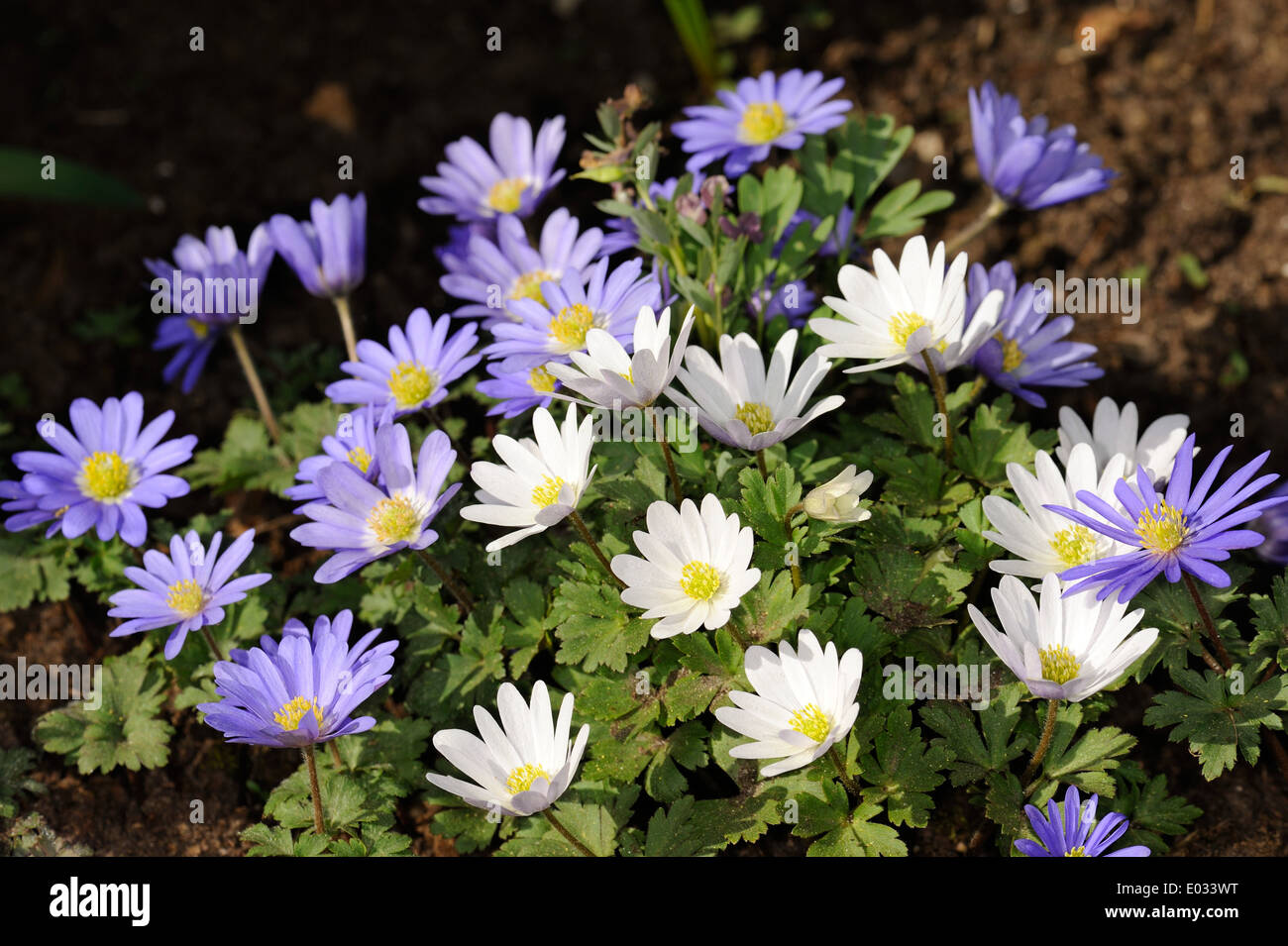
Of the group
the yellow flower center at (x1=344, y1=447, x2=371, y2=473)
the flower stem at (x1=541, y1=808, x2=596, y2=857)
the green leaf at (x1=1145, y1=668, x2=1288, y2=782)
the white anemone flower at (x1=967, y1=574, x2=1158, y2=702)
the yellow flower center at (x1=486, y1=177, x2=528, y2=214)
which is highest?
the yellow flower center at (x1=486, y1=177, x2=528, y2=214)

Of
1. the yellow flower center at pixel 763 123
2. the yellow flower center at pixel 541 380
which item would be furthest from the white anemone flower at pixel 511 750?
the yellow flower center at pixel 763 123

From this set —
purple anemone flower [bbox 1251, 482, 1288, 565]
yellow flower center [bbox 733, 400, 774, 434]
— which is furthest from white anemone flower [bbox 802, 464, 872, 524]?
purple anemone flower [bbox 1251, 482, 1288, 565]

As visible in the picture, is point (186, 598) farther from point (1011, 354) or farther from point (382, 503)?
point (1011, 354)

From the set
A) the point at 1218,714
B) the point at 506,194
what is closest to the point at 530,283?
the point at 506,194

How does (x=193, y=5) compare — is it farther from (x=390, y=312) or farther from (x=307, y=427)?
(x=307, y=427)

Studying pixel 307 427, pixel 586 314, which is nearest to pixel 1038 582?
pixel 586 314

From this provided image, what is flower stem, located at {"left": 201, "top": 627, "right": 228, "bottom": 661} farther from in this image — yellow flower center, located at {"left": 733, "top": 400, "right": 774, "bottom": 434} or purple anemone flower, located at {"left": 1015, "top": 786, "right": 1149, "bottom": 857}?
purple anemone flower, located at {"left": 1015, "top": 786, "right": 1149, "bottom": 857}
